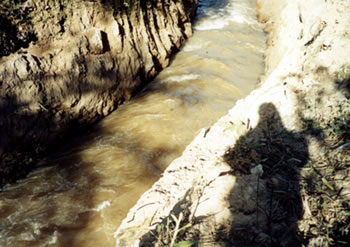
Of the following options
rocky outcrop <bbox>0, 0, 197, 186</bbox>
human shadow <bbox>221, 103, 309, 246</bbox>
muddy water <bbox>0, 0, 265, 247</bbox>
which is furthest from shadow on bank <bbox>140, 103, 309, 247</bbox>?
rocky outcrop <bbox>0, 0, 197, 186</bbox>

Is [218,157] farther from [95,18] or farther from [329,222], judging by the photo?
[95,18]

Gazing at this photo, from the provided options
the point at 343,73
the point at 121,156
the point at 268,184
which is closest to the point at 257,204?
the point at 268,184

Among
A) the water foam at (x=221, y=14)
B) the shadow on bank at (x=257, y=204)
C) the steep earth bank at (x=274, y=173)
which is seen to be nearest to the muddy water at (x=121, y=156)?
the steep earth bank at (x=274, y=173)

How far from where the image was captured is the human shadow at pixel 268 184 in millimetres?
1700

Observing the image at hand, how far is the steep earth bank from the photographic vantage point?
1723 millimetres

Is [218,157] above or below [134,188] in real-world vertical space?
above

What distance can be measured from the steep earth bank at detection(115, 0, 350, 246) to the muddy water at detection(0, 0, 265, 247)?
0.60m

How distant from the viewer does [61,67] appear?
3979 millimetres

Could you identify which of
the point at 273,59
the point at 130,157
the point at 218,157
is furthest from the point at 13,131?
the point at 273,59

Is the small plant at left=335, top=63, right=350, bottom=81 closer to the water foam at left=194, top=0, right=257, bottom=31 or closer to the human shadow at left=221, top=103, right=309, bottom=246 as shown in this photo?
the human shadow at left=221, top=103, right=309, bottom=246

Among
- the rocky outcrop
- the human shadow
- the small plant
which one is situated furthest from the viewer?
the rocky outcrop

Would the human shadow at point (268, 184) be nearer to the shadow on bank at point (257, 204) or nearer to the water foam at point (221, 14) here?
the shadow on bank at point (257, 204)

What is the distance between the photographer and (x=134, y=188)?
133 inches

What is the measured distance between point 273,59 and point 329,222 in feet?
16.5
